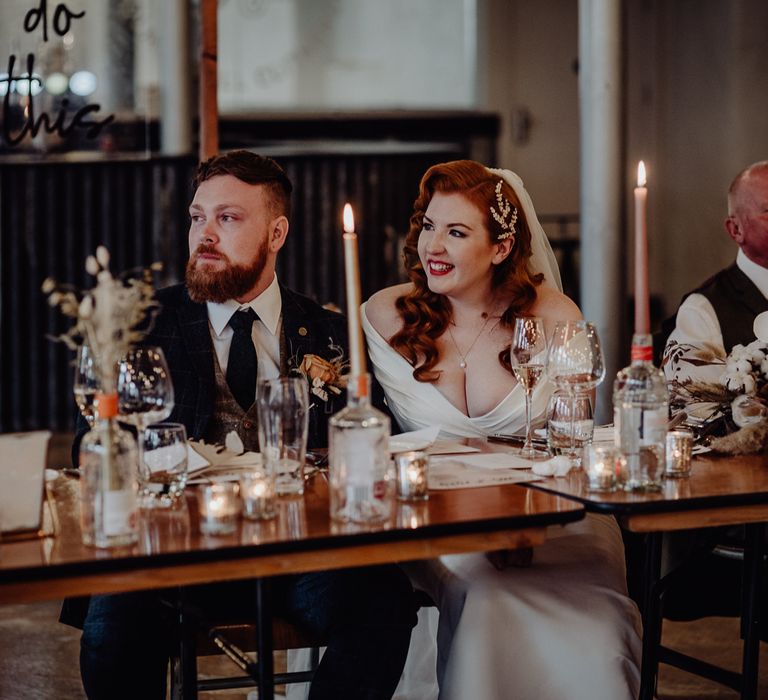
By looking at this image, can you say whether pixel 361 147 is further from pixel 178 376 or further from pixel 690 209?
pixel 178 376

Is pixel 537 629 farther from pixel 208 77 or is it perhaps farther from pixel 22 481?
pixel 208 77

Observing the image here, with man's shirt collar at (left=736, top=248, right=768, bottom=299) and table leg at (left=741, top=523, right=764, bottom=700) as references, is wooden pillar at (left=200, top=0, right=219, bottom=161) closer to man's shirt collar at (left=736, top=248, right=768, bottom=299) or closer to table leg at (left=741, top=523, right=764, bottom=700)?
man's shirt collar at (left=736, top=248, right=768, bottom=299)

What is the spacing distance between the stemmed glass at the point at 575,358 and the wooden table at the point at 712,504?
0.85 ft

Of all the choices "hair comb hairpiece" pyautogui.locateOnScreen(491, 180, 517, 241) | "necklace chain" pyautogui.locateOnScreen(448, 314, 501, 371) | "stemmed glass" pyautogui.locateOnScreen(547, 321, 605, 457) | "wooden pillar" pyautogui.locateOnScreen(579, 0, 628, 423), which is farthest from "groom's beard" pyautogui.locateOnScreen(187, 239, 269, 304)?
"wooden pillar" pyautogui.locateOnScreen(579, 0, 628, 423)

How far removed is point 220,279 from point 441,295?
74 cm

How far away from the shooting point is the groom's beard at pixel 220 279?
3045 mm

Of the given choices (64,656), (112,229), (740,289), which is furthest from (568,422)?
(112,229)

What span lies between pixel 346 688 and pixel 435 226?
5.18 feet

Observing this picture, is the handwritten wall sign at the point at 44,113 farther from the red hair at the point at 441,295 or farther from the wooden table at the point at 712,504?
the wooden table at the point at 712,504

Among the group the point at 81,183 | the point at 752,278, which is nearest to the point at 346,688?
the point at 752,278

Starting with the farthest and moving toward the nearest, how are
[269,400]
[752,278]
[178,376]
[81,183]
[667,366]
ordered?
1. [81,183]
2. [752,278]
3. [667,366]
4. [178,376]
5. [269,400]

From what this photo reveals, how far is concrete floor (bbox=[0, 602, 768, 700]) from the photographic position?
11.6ft

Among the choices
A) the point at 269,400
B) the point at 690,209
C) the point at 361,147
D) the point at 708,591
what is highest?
the point at 361,147

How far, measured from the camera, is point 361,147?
8328mm
